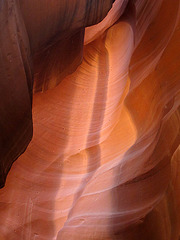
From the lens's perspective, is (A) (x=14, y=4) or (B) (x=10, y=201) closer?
(A) (x=14, y=4)

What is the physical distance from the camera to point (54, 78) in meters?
1.04

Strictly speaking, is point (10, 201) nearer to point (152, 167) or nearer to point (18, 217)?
point (18, 217)

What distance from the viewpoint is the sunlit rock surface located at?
3.06 ft

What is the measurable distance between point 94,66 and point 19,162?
1.13 feet

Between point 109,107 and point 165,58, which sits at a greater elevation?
point 165,58

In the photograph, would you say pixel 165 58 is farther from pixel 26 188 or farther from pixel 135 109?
pixel 26 188

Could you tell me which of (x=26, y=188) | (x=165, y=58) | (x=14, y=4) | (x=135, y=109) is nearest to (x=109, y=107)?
(x=135, y=109)

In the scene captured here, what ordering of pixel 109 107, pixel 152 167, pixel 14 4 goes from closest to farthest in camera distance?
pixel 14 4, pixel 152 167, pixel 109 107

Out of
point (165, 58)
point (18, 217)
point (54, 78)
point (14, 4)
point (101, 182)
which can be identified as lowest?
point (18, 217)

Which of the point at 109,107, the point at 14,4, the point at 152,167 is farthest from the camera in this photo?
the point at 109,107

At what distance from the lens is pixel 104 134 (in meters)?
1.05

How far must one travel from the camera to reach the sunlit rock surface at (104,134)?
36.8 inches

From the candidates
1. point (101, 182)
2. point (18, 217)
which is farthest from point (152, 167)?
point (18, 217)

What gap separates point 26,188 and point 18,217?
0.25 ft
